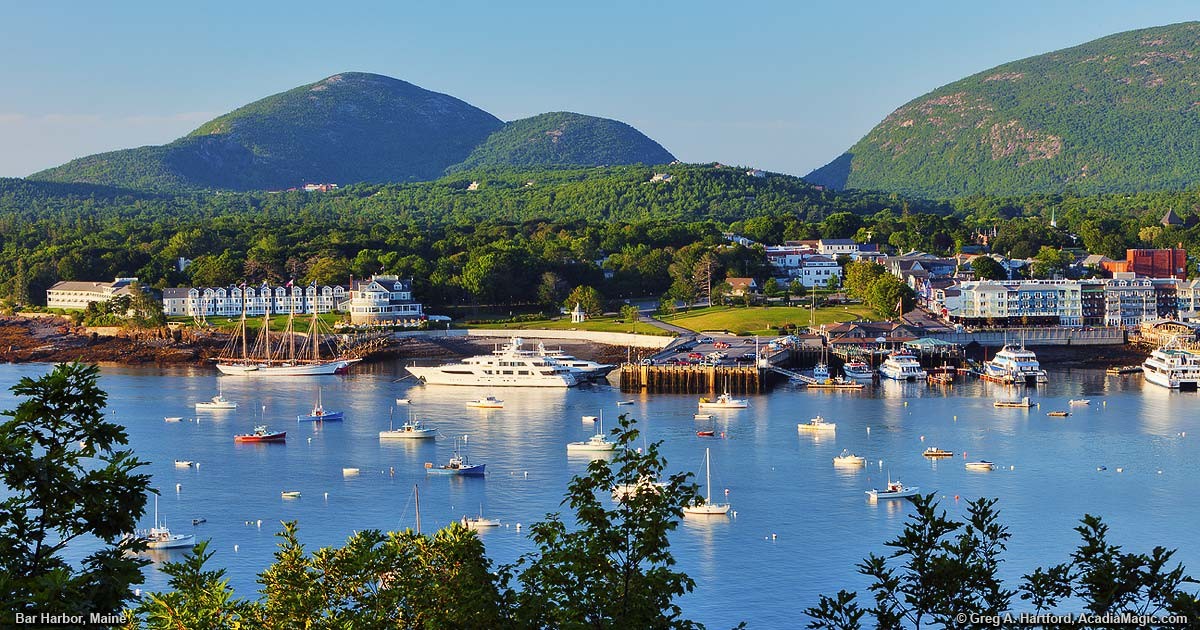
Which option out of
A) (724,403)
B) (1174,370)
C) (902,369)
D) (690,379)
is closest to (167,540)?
(724,403)

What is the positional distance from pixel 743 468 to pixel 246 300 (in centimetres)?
5182

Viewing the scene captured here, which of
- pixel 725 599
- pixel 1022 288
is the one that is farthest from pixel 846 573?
pixel 1022 288

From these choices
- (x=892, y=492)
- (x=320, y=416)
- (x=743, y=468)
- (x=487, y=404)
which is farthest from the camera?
(x=487, y=404)

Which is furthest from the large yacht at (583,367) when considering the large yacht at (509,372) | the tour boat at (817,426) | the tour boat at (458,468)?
the tour boat at (458,468)

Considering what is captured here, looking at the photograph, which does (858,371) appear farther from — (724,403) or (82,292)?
(82,292)

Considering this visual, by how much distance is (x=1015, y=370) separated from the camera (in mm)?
59375

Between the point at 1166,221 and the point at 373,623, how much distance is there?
118 meters

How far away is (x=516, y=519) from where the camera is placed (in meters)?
32.9

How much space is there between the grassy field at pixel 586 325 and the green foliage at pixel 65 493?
60723mm

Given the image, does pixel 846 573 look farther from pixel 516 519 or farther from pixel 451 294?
pixel 451 294

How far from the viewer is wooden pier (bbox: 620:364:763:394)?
57812 millimetres

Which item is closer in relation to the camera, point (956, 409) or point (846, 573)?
point (846, 573)

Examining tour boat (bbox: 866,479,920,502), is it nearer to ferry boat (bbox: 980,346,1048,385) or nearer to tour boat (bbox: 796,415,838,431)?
tour boat (bbox: 796,415,838,431)

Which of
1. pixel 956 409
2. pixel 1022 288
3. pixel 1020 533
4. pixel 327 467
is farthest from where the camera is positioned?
pixel 1022 288
